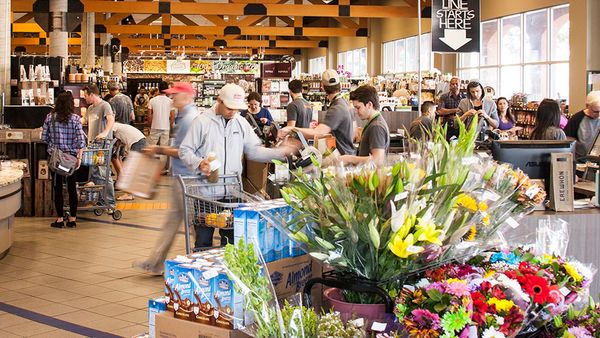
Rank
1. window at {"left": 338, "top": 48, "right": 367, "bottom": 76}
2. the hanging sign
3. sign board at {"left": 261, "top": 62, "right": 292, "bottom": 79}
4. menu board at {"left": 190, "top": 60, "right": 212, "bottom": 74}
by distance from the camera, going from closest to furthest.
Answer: sign board at {"left": 261, "top": 62, "right": 292, "bottom": 79}, the hanging sign, window at {"left": 338, "top": 48, "right": 367, "bottom": 76}, menu board at {"left": 190, "top": 60, "right": 212, "bottom": 74}

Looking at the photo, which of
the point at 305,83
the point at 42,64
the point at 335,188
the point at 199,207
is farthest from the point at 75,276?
the point at 305,83

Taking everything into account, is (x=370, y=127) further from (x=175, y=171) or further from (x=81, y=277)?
(x=81, y=277)

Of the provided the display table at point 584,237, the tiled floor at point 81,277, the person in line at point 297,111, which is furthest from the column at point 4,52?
the display table at point 584,237

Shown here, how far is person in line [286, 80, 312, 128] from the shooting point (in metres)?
9.91

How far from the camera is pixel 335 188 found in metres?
2.34

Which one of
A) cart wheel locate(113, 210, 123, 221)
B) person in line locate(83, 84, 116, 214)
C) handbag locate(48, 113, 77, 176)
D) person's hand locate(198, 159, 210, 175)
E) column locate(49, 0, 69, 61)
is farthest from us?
column locate(49, 0, 69, 61)

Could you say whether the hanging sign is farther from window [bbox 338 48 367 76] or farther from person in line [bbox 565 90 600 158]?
person in line [bbox 565 90 600 158]

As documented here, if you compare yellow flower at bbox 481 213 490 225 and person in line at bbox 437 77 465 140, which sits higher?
person in line at bbox 437 77 465 140

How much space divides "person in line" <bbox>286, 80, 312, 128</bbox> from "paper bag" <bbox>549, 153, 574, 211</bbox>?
5476mm

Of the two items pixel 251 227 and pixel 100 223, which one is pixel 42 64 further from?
pixel 251 227

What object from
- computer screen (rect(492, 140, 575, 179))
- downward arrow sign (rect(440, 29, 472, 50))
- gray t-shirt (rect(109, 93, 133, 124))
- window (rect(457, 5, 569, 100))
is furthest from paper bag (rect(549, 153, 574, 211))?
window (rect(457, 5, 569, 100))

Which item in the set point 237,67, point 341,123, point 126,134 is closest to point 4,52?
point 126,134

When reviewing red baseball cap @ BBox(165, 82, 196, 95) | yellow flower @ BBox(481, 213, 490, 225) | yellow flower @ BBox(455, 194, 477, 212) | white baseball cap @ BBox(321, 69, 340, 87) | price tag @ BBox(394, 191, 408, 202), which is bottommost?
yellow flower @ BBox(481, 213, 490, 225)

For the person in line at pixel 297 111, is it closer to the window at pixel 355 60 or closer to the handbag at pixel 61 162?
the handbag at pixel 61 162
